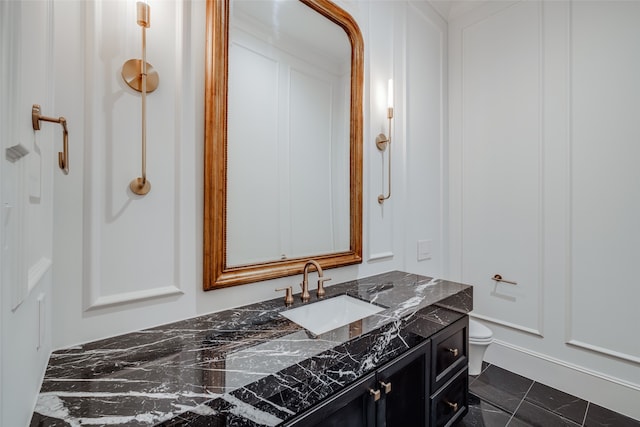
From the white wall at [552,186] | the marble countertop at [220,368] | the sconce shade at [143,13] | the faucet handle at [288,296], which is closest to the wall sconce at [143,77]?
the sconce shade at [143,13]

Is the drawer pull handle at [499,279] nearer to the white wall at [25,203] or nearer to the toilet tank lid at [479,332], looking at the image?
the toilet tank lid at [479,332]

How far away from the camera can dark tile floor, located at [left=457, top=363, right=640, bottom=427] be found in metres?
1.69

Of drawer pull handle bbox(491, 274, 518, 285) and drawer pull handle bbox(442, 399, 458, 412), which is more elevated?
drawer pull handle bbox(491, 274, 518, 285)

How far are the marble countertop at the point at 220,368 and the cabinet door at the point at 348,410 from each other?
0.03 metres

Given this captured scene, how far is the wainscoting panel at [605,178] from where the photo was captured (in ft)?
5.66

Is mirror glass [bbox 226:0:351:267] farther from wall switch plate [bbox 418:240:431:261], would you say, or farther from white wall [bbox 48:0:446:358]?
wall switch plate [bbox 418:240:431:261]

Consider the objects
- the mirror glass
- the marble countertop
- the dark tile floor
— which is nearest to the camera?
the marble countertop

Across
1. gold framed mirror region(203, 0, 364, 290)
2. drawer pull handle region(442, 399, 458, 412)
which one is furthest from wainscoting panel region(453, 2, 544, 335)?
gold framed mirror region(203, 0, 364, 290)

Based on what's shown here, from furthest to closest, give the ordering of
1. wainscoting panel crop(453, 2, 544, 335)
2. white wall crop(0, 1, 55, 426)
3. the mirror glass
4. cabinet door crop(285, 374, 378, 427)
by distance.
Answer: wainscoting panel crop(453, 2, 544, 335), the mirror glass, cabinet door crop(285, 374, 378, 427), white wall crop(0, 1, 55, 426)

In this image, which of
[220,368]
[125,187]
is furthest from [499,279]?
[125,187]

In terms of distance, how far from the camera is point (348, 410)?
3.21 feet

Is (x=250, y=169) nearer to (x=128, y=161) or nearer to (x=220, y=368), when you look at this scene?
(x=128, y=161)

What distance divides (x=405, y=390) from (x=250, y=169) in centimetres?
117

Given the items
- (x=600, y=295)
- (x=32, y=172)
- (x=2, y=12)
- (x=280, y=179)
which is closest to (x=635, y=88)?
(x=600, y=295)
